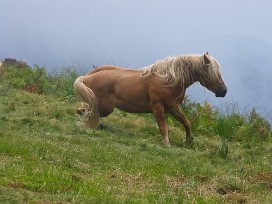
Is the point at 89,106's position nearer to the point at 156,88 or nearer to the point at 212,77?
the point at 156,88

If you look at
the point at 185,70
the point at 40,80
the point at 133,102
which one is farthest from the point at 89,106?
the point at 40,80

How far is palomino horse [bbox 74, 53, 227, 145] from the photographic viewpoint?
998 cm

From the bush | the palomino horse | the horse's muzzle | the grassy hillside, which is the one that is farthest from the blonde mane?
the bush

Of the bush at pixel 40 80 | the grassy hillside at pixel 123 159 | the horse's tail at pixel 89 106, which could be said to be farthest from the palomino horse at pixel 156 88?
the bush at pixel 40 80

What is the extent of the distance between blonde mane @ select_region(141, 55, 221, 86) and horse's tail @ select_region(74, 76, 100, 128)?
112 centimetres

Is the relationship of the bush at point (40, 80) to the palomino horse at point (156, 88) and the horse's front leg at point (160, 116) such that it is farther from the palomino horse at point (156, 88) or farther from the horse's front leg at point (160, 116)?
the horse's front leg at point (160, 116)

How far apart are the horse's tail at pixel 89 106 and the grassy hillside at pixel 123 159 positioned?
24 cm

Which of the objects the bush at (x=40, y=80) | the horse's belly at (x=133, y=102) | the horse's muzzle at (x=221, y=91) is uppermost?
the bush at (x=40, y=80)

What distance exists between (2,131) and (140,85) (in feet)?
9.26

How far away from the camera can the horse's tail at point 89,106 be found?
34.7 ft

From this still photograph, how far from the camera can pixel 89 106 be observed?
35.1 feet

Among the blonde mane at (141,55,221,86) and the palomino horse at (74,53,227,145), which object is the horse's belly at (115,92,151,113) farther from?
the blonde mane at (141,55,221,86)

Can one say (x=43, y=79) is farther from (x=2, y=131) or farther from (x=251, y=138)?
(x=2, y=131)

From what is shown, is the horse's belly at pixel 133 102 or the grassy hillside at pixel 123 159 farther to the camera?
the horse's belly at pixel 133 102
